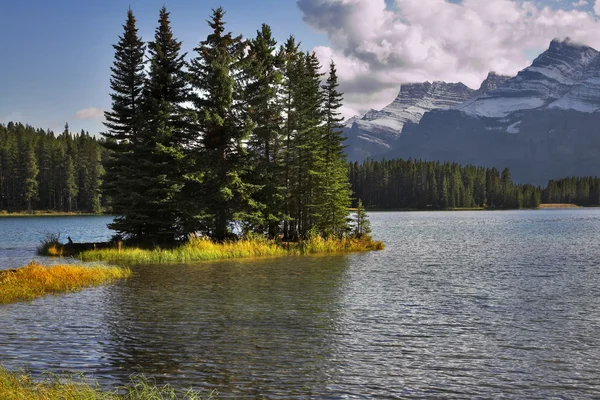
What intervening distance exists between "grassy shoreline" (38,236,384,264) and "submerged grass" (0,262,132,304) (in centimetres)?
818

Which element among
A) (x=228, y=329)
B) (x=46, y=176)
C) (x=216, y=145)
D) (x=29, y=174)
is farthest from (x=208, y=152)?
A: (x=46, y=176)

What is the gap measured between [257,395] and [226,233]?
30.9 m

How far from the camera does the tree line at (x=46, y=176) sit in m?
129

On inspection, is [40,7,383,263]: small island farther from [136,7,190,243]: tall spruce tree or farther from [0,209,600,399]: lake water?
[0,209,600,399]: lake water

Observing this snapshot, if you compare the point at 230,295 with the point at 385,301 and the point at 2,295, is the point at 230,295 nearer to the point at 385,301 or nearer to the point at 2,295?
the point at 385,301

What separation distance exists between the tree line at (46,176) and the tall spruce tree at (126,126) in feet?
300

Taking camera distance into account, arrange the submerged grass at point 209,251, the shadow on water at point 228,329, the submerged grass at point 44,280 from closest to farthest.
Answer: the shadow on water at point 228,329 → the submerged grass at point 44,280 → the submerged grass at point 209,251

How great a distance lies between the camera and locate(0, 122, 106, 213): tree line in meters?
129

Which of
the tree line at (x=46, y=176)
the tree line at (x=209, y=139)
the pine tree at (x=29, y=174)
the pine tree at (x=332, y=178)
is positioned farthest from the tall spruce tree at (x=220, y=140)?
the pine tree at (x=29, y=174)

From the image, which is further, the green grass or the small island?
the small island

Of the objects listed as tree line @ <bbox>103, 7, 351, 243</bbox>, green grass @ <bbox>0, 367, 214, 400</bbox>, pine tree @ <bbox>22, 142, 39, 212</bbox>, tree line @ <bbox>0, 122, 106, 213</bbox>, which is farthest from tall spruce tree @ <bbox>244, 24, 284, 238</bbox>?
pine tree @ <bbox>22, 142, 39, 212</bbox>

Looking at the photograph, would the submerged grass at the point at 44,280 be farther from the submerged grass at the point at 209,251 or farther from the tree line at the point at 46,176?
the tree line at the point at 46,176

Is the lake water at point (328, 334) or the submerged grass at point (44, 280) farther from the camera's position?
the submerged grass at point (44, 280)

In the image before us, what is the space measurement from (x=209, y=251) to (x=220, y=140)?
912 centimetres
